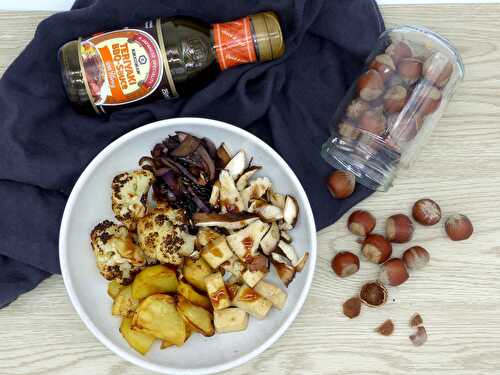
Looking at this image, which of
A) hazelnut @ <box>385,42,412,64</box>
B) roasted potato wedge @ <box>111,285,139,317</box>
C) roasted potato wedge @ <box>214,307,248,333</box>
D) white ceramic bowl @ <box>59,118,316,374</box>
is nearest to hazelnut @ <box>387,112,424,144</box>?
hazelnut @ <box>385,42,412,64</box>

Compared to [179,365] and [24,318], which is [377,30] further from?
[24,318]

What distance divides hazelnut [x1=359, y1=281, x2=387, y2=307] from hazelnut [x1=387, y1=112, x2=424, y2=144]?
11.1 inches

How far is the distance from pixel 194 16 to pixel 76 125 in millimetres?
305

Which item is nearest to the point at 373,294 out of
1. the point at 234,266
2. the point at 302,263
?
the point at 302,263

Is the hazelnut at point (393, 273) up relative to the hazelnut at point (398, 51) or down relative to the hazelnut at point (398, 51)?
down

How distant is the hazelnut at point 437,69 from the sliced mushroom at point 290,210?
12.9 inches

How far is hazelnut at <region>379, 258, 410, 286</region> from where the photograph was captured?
1.07 metres

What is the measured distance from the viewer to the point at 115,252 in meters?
0.97

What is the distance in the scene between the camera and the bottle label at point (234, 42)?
38.4 inches

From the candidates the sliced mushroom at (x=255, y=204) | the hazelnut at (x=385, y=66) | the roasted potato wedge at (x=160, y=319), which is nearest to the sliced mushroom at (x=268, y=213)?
the sliced mushroom at (x=255, y=204)

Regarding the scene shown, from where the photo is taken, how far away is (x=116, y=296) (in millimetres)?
1017

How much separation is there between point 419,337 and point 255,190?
0.45 metres

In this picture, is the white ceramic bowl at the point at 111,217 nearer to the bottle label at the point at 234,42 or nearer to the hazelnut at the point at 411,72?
the bottle label at the point at 234,42

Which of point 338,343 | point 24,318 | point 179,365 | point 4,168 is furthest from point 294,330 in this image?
point 4,168
